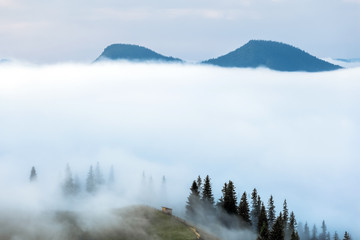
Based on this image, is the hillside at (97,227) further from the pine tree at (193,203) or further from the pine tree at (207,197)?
the pine tree at (207,197)

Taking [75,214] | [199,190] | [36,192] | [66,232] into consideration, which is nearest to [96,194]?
[36,192]

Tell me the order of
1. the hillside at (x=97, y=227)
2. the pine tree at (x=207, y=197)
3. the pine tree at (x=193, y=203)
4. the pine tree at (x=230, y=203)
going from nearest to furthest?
the hillside at (x=97, y=227) < the pine tree at (x=230, y=203) < the pine tree at (x=193, y=203) < the pine tree at (x=207, y=197)

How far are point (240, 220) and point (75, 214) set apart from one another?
4583 cm

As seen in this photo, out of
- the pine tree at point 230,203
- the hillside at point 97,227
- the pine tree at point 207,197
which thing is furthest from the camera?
the pine tree at point 207,197

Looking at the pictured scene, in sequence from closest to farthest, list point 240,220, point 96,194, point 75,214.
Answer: point 75,214
point 240,220
point 96,194

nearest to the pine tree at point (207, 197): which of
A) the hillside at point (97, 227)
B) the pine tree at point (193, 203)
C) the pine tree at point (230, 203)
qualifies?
the pine tree at point (193, 203)

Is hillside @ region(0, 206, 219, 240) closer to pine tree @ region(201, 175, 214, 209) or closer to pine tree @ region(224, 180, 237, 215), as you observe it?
pine tree @ region(224, 180, 237, 215)

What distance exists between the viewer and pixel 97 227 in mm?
108875

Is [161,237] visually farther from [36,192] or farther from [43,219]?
[36,192]

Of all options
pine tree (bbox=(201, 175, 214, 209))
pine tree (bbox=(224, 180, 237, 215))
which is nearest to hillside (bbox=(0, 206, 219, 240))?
pine tree (bbox=(224, 180, 237, 215))

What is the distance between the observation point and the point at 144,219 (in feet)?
380

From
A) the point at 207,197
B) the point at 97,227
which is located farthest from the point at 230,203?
the point at 97,227

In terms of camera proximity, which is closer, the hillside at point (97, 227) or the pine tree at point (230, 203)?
the hillside at point (97, 227)

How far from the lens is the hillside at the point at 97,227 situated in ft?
342
